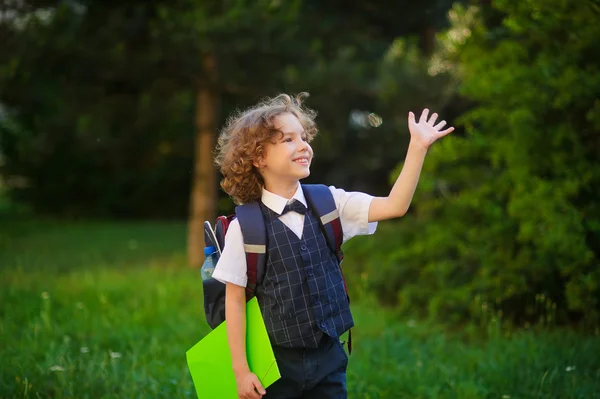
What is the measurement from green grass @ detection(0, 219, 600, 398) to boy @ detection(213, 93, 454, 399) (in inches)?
46.4

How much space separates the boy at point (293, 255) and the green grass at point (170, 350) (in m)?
1.18

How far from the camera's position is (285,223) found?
2.31m

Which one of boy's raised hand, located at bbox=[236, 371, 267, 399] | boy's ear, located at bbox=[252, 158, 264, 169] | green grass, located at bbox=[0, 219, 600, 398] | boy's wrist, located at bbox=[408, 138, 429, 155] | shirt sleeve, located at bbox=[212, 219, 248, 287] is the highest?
boy's wrist, located at bbox=[408, 138, 429, 155]

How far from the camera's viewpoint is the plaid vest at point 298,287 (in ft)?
7.45

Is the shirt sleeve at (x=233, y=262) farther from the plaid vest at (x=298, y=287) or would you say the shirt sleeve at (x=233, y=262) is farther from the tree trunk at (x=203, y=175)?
the tree trunk at (x=203, y=175)

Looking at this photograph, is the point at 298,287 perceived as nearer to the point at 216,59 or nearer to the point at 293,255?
the point at 293,255

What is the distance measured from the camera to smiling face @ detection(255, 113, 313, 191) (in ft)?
7.61

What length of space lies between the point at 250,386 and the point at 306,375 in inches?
7.8

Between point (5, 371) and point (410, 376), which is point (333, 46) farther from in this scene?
point (5, 371)

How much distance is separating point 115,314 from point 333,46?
13.0ft

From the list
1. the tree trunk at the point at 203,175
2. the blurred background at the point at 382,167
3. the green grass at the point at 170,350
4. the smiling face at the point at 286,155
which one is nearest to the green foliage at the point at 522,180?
the blurred background at the point at 382,167

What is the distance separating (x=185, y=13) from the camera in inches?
251

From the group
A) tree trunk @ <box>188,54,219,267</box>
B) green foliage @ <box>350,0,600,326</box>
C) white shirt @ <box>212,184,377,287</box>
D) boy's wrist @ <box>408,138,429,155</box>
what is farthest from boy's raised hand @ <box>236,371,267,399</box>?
tree trunk @ <box>188,54,219,267</box>

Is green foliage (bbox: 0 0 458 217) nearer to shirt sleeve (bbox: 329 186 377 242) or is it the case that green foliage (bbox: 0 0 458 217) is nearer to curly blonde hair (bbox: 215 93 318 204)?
curly blonde hair (bbox: 215 93 318 204)
